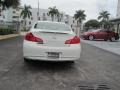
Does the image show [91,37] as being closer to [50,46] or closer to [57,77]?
[50,46]

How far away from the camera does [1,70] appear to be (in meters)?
7.02

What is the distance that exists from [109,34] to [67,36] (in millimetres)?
20130

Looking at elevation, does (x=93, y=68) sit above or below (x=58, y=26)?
below

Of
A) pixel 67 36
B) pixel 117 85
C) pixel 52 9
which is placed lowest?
pixel 117 85

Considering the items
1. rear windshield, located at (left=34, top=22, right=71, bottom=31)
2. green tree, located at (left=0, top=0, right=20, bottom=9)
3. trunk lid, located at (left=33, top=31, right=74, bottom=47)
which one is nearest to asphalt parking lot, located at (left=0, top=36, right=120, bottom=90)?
trunk lid, located at (left=33, top=31, right=74, bottom=47)

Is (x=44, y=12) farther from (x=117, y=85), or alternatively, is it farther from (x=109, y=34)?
(x=117, y=85)

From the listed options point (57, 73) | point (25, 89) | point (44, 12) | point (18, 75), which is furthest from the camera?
point (44, 12)

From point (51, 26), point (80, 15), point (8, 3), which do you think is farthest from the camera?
point (80, 15)

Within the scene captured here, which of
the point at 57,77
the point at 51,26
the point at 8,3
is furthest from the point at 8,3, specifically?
the point at 57,77

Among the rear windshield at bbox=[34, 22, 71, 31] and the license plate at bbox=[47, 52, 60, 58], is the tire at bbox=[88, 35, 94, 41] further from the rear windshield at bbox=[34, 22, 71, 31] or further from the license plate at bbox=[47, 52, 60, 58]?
the license plate at bbox=[47, 52, 60, 58]

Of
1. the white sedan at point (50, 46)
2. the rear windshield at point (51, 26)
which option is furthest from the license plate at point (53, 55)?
the rear windshield at point (51, 26)

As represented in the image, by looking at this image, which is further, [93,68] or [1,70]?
[93,68]

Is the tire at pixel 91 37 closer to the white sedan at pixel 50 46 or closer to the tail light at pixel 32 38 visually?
the white sedan at pixel 50 46

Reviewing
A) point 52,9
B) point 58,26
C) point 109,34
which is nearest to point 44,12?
point 52,9
